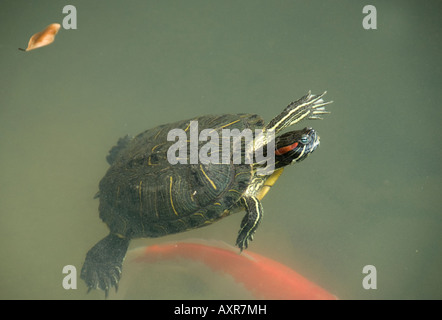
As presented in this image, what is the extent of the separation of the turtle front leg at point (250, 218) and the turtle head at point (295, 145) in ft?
1.18

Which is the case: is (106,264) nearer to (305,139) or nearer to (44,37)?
(305,139)

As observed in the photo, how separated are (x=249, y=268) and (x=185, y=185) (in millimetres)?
1102

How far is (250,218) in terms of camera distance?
2137 millimetres

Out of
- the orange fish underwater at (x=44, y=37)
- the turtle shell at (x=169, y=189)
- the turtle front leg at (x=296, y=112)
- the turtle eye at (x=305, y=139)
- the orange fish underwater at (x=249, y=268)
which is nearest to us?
the turtle shell at (x=169, y=189)

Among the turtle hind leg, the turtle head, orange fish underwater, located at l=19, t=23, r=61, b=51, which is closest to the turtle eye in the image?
the turtle head

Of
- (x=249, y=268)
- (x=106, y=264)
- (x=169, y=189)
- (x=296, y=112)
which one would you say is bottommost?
(x=249, y=268)

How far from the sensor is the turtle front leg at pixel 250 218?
7.01 ft

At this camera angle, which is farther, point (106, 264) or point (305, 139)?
point (106, 264)

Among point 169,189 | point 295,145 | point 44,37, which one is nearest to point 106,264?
point 169,189

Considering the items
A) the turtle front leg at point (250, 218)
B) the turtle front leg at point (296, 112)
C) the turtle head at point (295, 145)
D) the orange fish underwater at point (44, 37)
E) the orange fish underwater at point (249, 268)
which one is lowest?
the orange fish underwater at point (249, 268)

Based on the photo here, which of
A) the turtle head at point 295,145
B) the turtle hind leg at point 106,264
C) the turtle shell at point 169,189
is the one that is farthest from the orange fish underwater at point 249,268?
the turtle head at point 295,145

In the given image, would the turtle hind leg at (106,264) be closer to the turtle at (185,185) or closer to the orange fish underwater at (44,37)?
the turtle at (185,185)

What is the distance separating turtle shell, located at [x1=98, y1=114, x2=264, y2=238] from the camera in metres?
2.08
